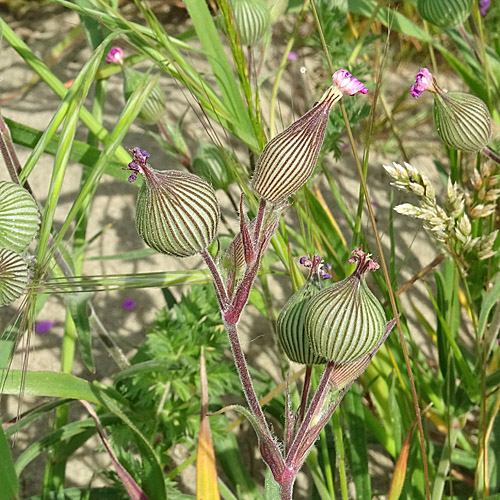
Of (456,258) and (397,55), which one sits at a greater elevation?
(397,55)

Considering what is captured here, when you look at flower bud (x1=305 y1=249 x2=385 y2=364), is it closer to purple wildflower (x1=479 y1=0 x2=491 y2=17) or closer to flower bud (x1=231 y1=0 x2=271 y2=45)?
flower bud (x1=231 y1=0 x2=271 y2=45)

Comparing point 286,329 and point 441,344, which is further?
point 441,344

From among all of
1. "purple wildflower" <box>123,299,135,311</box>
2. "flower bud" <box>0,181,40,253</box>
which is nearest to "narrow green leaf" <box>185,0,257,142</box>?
"flower bud" <box>0,181,40,253</box>

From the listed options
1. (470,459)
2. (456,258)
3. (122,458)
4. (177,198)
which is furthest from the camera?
(470,459)

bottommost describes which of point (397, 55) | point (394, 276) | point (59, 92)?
point (394, 276)

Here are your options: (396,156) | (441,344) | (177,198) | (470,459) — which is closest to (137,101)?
(177,198)

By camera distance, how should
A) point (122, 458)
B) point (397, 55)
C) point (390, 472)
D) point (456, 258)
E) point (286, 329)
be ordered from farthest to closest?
1. point (397, 55)
2. point (390, 472)
3. point (122, 458)
4. point (456, 258)
5. point (286, 329)

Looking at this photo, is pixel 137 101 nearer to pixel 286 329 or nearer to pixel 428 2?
pixel 286 329
